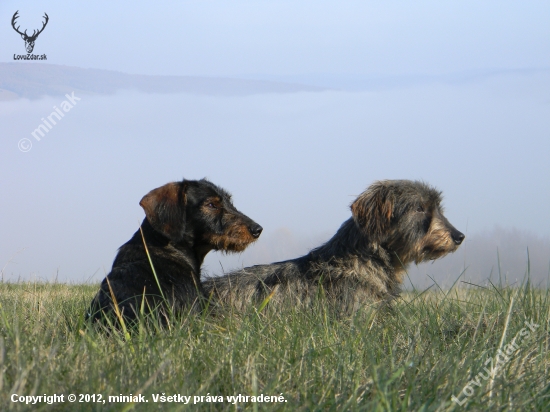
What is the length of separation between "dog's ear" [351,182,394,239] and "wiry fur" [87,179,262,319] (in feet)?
3.28

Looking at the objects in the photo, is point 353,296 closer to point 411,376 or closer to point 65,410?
point 411,376

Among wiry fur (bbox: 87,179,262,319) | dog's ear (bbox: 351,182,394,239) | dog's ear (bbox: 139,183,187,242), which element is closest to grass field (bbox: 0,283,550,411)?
wiry fur (bbox: 87,179,262,319)

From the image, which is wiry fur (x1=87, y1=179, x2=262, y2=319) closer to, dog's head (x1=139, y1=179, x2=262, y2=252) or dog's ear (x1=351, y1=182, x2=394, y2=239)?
dog's head (x1=139, y1=179, x2=262, y2=252)

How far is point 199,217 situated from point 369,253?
1670 millimetres

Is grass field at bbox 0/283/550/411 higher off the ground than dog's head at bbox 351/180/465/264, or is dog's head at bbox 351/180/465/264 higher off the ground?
dog's head at bbox 351/180/465/264

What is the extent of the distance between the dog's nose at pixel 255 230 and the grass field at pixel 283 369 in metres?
1.34

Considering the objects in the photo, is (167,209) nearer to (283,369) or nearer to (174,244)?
(174,244)

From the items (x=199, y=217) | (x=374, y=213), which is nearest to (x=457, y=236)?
(x=374, y=213)

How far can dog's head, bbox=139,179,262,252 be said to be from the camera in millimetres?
5352

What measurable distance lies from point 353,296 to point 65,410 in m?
3.59

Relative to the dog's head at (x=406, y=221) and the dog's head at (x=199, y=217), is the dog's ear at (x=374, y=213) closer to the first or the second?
the dog's head at (x=406, y=221)

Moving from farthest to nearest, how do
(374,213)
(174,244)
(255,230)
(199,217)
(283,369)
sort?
1. (374,213)
2. (255,230)
3. (199,217)
4. (174,244)
5. (283,369)

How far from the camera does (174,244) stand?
5336 mm

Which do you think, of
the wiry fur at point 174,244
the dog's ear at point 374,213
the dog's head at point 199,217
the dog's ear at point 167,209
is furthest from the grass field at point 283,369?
the dog's ear at point 374,213
